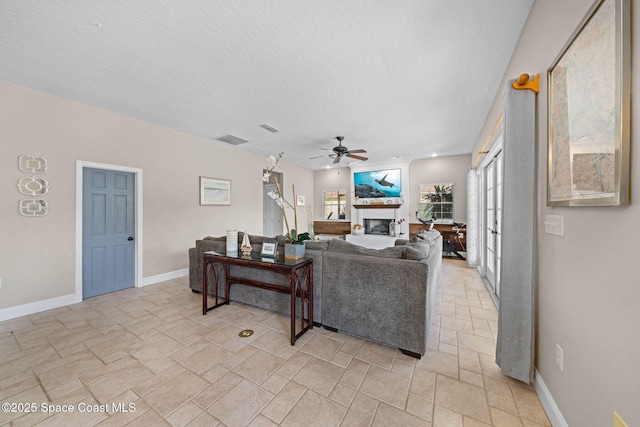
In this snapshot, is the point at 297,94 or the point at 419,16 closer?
the point at 419,16

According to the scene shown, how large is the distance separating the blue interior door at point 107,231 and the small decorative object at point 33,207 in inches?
15.2

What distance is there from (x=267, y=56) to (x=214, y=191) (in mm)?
3458

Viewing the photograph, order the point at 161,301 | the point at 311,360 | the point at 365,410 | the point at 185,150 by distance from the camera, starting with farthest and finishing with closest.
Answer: the point at 185,150, the point at 161,301, the point at 311,360, the point at 365,410

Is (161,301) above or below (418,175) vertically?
below

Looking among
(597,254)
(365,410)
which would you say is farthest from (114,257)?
(597,254)

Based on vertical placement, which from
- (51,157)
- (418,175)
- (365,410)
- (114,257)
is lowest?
(365,410)

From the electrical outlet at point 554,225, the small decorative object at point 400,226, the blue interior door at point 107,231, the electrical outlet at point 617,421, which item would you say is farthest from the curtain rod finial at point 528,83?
the small decorative object at point 400,226

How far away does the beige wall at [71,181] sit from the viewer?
9.00 ft

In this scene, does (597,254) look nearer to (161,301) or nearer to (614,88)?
(614,88)

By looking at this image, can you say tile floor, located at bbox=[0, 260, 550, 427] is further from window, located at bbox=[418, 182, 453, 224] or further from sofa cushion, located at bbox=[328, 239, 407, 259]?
Result: window, located at bbox=[418, 182, 453, 224]

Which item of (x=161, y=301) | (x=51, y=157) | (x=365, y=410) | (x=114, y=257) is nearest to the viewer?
(x=365, y=410)

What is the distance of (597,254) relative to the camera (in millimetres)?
1034

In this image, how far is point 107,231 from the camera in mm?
3566

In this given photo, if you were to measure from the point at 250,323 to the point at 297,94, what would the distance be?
9.50 feet
